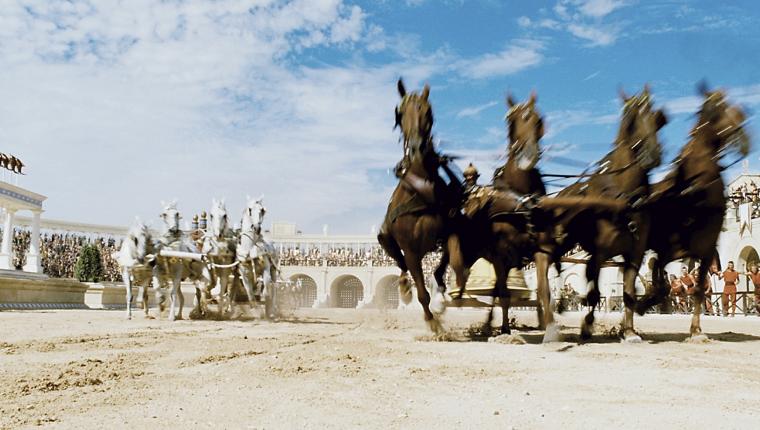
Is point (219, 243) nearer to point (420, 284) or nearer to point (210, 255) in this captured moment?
point (210, 255)

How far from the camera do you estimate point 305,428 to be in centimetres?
354

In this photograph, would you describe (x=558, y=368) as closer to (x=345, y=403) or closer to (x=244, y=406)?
(x=345, y=403)

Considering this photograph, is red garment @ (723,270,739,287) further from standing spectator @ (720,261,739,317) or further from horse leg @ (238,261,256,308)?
horse leg @ (238,261,256,308)

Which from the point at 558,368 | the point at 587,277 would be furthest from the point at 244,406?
the point at 587,277

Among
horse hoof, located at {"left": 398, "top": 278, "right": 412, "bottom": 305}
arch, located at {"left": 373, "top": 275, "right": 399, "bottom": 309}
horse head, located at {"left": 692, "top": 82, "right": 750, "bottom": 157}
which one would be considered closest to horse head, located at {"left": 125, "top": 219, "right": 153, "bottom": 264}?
horse hoof, located at {"left": 398, "top": 278, "right": 412, "bottom": 305}

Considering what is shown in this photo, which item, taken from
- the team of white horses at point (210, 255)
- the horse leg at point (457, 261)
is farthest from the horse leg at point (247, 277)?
the horse leg at point (457, 261)

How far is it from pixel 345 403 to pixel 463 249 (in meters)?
Answer: 4.94

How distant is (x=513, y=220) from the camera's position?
864 centimetres

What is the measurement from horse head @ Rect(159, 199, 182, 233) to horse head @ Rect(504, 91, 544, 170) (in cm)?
1042

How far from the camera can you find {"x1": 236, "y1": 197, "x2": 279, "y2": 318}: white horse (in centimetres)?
1535

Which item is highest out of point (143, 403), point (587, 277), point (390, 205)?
point (390, 205)

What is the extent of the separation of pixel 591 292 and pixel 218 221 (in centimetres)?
951

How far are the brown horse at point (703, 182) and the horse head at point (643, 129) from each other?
0.43m

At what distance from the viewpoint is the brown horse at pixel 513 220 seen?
8398 mm
